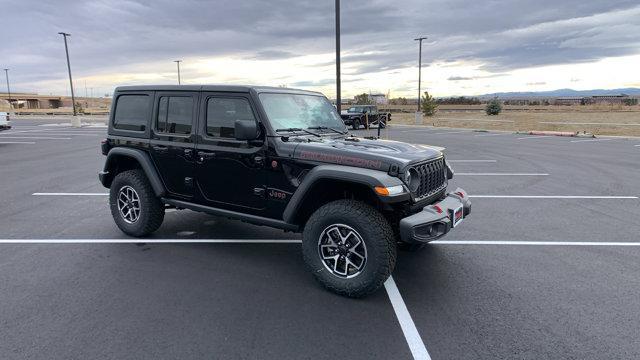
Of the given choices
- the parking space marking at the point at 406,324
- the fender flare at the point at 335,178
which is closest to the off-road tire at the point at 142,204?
the fender flare at the point at 335,178

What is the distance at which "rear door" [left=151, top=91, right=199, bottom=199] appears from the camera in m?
5.01

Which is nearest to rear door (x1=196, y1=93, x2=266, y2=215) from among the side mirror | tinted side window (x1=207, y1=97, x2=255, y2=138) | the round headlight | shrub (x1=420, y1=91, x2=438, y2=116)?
tinted side window (x1=207, y1=97, x2=255, y2=138)

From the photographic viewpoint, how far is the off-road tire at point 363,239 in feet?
12.4

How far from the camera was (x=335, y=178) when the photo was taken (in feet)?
12.9

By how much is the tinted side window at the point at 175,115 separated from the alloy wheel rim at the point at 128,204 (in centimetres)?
96

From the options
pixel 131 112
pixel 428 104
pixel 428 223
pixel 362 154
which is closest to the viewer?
pixel 428 223

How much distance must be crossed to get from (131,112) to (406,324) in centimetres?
430

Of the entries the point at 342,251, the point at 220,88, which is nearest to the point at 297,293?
the point at 342,251

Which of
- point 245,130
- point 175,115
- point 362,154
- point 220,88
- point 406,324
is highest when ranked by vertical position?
point 220,88

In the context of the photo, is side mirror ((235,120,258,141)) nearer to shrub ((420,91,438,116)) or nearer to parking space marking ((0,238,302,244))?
parking space marking ((0,238,302,244))

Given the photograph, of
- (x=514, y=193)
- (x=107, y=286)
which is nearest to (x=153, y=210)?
(x=107, y=286)

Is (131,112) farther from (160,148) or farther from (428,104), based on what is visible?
(428,104)

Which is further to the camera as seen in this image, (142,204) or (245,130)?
(142,204)

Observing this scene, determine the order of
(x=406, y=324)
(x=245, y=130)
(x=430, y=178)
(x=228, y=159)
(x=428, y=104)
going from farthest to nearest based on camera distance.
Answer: (x=428, y=104)
(x=228, y=159)
(x=430, y=178)
(x=245, y=130)
(x=406, y=324)
